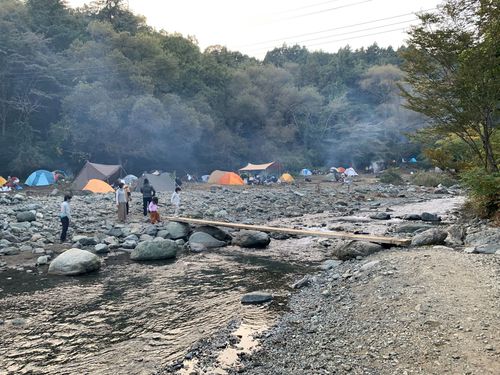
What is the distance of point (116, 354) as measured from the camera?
6234 millimetres

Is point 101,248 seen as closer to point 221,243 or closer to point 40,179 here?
point 221,243

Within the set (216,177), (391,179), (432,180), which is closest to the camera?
(432,180)

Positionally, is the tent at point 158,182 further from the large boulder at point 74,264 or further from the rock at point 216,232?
the large boulder at point 74,264

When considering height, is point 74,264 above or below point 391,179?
above

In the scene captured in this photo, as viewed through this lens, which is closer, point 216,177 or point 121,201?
point 121,201

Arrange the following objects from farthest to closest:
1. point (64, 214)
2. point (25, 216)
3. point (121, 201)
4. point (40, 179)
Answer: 1. point (40, 179)
2. point (121, 201)
3. point (25, 216)
4. point (64, 214)

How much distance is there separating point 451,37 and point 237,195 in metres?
18.9

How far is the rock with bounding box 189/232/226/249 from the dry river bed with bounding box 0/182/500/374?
2.98 metres

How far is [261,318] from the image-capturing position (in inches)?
292

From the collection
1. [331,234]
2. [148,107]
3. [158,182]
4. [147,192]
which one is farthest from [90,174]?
[331,234]

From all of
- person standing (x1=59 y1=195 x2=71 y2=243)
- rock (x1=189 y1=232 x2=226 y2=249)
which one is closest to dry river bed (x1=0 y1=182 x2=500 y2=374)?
person standing (x1=59 y1=195 x2=71 y2=243)

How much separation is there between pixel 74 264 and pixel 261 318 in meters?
6.07

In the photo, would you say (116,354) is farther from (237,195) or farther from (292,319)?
(237,195)

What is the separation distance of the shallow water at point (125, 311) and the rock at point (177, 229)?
3.27m
